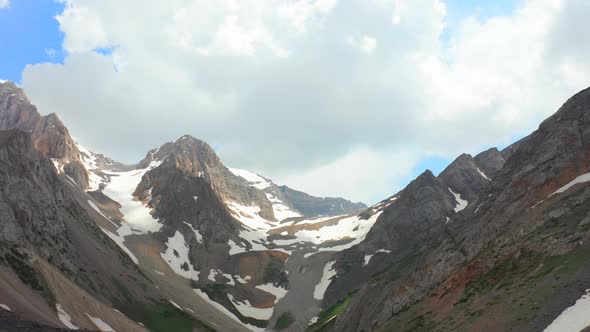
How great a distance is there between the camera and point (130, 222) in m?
197

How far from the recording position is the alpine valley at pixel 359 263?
43562mm

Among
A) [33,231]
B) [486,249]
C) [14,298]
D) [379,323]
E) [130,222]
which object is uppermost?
[130,222]

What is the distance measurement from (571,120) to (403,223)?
102536mm

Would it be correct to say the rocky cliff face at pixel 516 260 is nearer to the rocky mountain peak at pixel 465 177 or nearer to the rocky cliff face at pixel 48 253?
the rocky cliff face at pixel 48 253

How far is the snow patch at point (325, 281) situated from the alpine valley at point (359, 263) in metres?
0.77

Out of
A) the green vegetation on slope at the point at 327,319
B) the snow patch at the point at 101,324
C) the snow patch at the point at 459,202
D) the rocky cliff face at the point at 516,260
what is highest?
the snow patch at the point at 459,202

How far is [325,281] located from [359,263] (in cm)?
1675

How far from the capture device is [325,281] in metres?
175

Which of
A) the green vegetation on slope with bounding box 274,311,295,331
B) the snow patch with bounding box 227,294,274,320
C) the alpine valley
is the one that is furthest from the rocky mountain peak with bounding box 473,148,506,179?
the snow patch with bounding box 227,294,274,320

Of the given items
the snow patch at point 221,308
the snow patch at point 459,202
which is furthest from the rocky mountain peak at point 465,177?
the snow patch at point 221,308

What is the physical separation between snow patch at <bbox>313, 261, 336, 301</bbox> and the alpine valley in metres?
0.77

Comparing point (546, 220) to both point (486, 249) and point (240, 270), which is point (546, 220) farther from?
point (240, 270)

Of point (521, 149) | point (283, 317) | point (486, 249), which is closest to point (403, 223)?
point (283, 317)

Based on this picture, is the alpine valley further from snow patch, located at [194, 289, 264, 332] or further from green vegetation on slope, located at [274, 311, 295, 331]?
snow patch, located at [194, 289, 264, 332]
